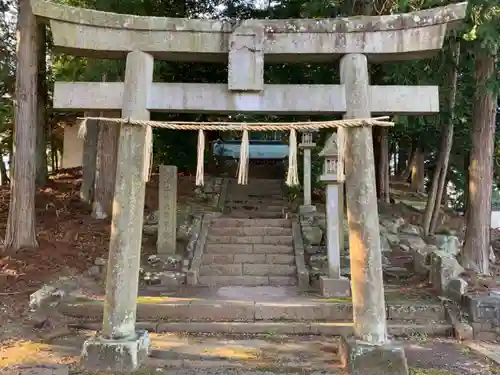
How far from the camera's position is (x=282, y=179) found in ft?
64.8

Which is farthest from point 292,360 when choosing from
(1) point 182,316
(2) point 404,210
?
(2) point 404,210

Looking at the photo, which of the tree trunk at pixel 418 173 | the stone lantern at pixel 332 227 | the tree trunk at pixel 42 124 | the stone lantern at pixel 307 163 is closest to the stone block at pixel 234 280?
the stone lantern at pixel 332 227

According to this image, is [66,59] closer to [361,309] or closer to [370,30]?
[370,30]

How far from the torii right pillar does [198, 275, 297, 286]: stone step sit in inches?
187

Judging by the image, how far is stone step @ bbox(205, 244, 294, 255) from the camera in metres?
11.5

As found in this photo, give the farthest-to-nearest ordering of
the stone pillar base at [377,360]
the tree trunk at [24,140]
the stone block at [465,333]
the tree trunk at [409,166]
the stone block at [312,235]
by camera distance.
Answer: the tree trunk at [409,166] → the stone block at [312,235] → the tree trunk at [24,140] → the stone block at [465,333] → the stone pillar base at [377,360]

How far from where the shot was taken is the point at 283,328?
743 cm

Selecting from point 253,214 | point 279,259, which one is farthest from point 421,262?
point 253,214

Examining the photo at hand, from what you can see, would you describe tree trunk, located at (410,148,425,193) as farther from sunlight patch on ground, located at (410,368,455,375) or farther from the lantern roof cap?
sunlight patch on ground, located at (410,368,455,375)

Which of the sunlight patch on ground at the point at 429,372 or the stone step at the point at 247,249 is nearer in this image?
the sunlight patch on ground at the point at 429,372

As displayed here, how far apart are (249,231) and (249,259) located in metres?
1.42

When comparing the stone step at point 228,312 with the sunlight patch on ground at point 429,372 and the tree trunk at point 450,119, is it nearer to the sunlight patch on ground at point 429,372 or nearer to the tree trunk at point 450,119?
the sunlight patch on ground at point 429,372

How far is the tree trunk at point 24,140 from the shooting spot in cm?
958

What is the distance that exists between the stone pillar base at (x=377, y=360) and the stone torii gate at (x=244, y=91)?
0.11m
